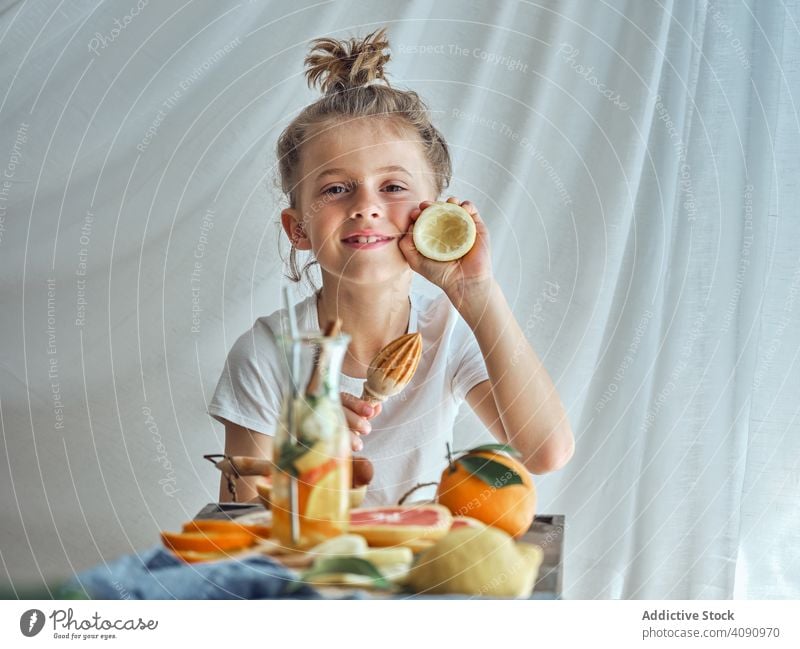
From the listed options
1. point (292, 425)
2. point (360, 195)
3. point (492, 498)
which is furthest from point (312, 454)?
point (360, 195)

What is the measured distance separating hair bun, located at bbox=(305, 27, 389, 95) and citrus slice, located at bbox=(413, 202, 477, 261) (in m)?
0.16

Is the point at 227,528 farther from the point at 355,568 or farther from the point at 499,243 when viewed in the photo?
the point at 499,243

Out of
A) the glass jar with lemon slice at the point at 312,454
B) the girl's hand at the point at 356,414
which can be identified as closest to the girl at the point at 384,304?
the girl's hand at the point at 356,414

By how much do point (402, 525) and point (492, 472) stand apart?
78mm

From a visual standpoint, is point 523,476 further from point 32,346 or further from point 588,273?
point 32,346

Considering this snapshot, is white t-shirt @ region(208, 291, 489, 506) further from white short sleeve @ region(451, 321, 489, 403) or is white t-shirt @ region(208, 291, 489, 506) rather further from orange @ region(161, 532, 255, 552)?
orange @ region(161, 532, 255, 552)

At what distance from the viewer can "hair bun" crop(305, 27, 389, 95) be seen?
0.89 metres

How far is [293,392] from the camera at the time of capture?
1.80 ft

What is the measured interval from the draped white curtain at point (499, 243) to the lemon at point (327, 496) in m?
0.46

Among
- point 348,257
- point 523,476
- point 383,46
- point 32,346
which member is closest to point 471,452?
point 523,476

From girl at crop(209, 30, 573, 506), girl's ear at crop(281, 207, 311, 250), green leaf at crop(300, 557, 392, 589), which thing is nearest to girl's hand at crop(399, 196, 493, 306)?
girl at crop(209, 30, 573, 506)

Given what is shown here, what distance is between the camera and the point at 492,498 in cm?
62

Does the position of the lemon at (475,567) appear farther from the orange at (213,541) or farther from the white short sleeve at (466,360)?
the white short sleeve at (466,360)
